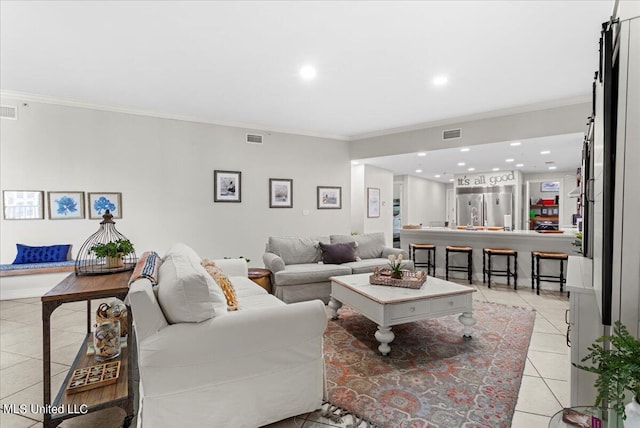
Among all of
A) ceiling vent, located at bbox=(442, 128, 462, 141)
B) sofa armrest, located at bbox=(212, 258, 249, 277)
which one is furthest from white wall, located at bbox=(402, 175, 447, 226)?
sofa armrest, located at bbox=(212, 258, 249, 277)

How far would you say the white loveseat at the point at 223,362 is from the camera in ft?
5.53

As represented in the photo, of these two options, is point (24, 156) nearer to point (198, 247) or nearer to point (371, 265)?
point (198, 247)

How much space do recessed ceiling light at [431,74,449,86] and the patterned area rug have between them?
9.67ft

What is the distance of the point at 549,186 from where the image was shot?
995 centimetres

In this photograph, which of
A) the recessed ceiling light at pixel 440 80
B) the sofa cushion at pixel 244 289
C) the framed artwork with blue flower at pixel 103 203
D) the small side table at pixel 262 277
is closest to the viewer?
the sofa cushion at pixel 244 289

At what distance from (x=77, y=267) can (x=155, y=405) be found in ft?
3.77

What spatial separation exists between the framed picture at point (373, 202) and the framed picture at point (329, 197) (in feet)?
3.50

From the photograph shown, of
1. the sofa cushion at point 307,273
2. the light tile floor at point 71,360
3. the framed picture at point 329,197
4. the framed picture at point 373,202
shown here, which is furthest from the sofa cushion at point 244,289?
the framed picture at point 373,202

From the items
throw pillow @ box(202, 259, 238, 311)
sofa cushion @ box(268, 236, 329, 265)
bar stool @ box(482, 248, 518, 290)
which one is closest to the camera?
throw pillow @ box(202, 259, 238, 311)

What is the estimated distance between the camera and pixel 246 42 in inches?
123

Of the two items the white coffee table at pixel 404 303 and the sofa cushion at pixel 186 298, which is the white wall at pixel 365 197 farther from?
the sofa cushion at pixel 186 298

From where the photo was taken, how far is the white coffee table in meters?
2.83

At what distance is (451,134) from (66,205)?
647 centimetres

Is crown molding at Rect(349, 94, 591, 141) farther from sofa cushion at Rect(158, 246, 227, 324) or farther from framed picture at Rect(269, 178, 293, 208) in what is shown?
sofa cushion at Rect(158, 246, 227, 324)
